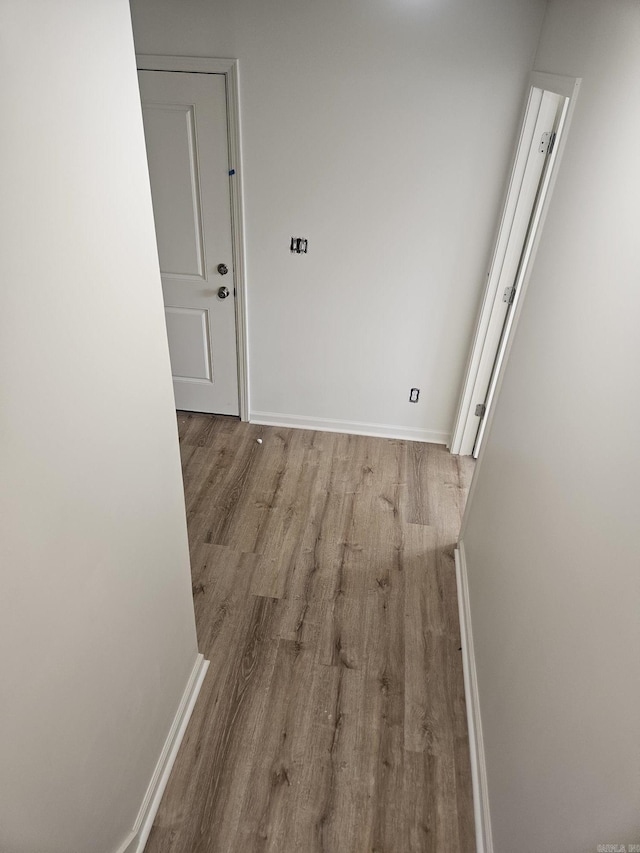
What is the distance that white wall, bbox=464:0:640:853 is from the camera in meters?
1.03

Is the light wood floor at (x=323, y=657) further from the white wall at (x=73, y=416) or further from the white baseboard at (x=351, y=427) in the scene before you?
the white wall at (x=73, y=416)

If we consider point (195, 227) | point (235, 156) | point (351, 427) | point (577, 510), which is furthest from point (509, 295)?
point (577, 510)

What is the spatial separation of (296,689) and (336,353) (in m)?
2.01

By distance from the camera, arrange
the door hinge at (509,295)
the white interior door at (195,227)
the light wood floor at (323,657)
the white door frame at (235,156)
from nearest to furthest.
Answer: the light wood floor at (323,657) < the white door frame at (235,156) < the white interior door at (195,227) < the door hinge at (509,295)

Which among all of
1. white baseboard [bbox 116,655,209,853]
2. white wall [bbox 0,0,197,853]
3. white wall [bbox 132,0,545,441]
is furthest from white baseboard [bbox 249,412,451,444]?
white wall [bbox 0,0,197,853]

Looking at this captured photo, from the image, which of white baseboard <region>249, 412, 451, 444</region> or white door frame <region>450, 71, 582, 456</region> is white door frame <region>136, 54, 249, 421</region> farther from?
white door frame <region>450, 71, 582, 456</region>

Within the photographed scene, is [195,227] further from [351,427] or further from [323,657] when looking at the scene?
[323,657]

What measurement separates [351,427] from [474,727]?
209cm

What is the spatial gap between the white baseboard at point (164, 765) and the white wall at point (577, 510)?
1063 mm

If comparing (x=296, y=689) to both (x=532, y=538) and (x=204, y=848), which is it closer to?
(x=204, y=848)

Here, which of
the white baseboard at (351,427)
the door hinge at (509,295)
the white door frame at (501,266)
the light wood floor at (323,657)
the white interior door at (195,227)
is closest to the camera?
the light wood floor at (323,657)

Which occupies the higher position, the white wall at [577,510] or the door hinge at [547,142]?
the door hinge at [547,142]

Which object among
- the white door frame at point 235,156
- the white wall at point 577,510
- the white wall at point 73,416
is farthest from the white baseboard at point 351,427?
the white wall at point 73,416

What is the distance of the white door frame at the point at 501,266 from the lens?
201 centimetres
